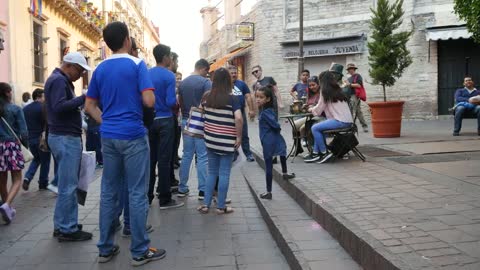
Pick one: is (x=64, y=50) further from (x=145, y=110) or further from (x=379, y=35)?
(x=145, y=110)

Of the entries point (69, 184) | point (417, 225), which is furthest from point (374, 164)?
point (69, 184)

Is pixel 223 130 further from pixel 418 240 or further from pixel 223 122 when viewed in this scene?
pixel 418 240

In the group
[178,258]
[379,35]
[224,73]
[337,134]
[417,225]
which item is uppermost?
[379,35]

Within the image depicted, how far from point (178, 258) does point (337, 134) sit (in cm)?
374

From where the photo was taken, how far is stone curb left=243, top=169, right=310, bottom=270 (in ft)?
11.8

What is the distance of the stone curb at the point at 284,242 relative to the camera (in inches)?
142

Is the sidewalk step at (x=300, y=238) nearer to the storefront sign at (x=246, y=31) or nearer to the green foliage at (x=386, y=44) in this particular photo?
the green foliage at (x=386, y=44)

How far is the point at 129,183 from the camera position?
12.8 ft

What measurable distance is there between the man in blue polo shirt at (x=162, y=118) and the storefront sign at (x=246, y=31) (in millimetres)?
15694

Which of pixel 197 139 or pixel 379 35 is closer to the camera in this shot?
pixel 197 139

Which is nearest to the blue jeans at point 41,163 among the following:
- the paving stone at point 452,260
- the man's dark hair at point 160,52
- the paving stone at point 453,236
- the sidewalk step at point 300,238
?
the man's dark hair at point 160,52

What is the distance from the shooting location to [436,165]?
6.41m

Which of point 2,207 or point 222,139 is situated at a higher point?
point 222,139

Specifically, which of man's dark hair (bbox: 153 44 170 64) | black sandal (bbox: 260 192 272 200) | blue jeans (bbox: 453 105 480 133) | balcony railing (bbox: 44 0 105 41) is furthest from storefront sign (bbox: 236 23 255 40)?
black sandal (bbox: 260 192 272 200)
